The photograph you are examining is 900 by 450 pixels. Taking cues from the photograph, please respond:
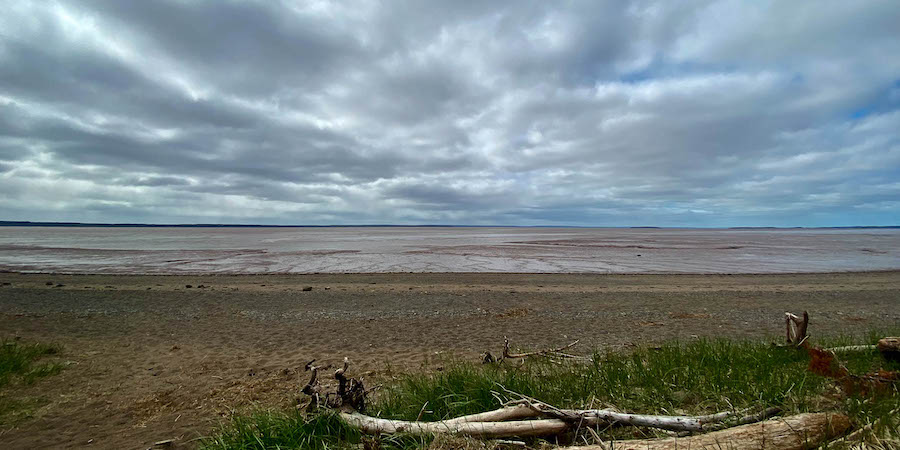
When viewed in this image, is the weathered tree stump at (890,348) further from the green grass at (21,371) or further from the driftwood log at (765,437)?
the green grass at (21,371)

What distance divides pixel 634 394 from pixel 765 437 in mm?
1504

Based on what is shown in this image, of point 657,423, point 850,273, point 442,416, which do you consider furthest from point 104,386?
Answer: point 850,273

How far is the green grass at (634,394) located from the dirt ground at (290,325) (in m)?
1.78

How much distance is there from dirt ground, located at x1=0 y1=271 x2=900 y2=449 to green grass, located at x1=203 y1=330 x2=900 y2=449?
178 centimetres

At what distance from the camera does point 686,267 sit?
30094mm

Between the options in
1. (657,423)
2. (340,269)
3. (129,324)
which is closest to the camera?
(657,423)

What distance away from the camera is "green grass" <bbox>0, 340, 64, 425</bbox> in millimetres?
6117

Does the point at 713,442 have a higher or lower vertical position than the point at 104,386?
higher

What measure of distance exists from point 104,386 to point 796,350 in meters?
10.8

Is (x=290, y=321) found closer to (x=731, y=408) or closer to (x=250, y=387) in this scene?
(x=250, y=387)

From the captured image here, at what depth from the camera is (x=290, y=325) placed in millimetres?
12359

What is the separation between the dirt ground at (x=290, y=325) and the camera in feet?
21.0

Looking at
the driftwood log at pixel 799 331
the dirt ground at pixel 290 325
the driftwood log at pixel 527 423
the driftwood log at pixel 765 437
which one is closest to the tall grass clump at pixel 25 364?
the dirt ground at pixel 290 325

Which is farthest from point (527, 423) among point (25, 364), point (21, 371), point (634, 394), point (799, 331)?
point (25, 364)
